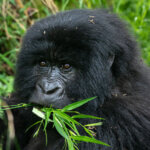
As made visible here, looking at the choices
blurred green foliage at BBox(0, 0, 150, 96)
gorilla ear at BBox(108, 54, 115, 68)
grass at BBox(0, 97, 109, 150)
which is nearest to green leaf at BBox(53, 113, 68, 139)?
grass at BBox(0, 97, 109, 150)

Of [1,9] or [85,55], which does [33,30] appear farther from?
[1,9]

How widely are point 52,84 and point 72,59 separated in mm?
362

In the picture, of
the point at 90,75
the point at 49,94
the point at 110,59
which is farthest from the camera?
the point at 110,59

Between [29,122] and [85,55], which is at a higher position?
[85,55]

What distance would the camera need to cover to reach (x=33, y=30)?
367cm

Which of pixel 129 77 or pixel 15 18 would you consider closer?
pixel 129 77

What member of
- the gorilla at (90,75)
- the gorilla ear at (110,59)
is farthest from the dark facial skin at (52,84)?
the gorilla ear at (110,59)

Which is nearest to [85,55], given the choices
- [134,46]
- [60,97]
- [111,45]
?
[111,45]

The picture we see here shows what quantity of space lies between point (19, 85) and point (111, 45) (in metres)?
1.22

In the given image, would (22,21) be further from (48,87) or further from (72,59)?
(48,87)

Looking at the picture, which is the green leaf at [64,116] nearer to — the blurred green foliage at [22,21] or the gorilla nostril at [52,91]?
the gorilla nostril at [52,91]

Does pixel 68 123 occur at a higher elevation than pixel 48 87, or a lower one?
lower

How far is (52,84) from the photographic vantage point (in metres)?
3.25

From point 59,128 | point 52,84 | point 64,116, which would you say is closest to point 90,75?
point 52,84
